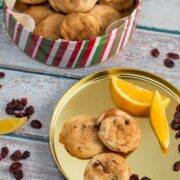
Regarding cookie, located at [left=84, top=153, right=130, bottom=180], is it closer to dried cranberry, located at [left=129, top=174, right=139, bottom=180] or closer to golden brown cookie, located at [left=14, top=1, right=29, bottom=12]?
dried cranberry, located at [left=129, top=174, right=139, bottom=180]

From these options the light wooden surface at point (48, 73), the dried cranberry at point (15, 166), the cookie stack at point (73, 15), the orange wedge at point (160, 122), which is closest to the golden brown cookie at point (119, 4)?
the cookie stack at point (73, 15)

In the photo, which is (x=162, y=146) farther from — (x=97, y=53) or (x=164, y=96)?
(x=97, y=53)

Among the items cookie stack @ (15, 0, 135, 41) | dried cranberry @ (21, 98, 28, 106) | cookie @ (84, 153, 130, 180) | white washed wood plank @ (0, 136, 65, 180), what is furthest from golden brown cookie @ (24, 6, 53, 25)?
cookie @ (84, 153, 130, 180)

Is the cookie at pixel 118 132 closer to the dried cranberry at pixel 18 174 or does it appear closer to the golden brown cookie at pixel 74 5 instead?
the dried cranberry at pixel 18 174

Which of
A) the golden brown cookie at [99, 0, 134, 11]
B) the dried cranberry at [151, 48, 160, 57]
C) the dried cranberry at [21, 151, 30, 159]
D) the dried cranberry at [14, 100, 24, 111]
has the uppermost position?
the golden brown cookie at [99, 0, 134, 11]

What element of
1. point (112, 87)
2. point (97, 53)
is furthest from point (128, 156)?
point (97, 53)

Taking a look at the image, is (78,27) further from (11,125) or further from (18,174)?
(18,174)
